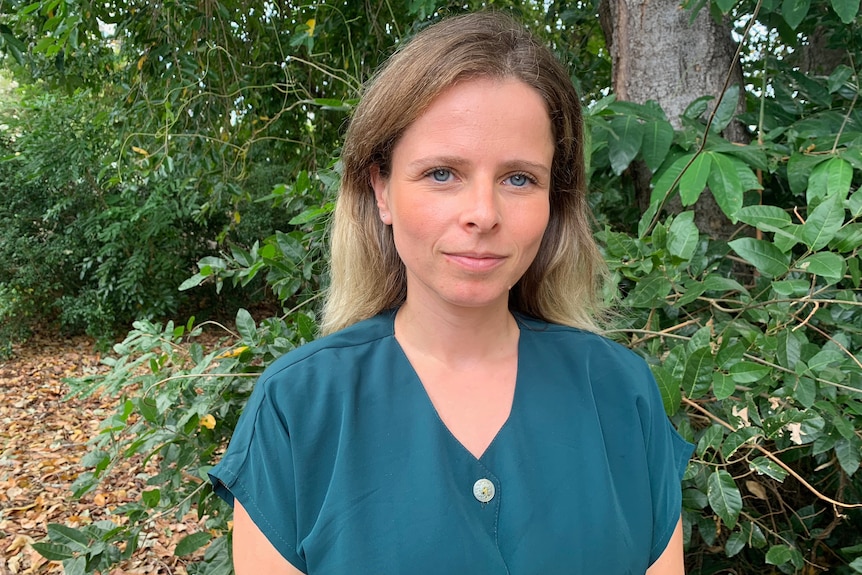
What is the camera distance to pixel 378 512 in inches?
41.7

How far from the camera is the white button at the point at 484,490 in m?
1.09

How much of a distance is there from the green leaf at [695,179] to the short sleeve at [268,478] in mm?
1238

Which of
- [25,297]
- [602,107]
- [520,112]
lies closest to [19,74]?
[25,297]

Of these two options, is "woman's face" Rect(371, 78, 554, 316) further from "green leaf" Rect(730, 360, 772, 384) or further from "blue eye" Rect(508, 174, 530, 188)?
"green leaf" Rect(730, 360, 772, 384)

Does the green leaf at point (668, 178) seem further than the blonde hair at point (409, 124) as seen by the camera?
Yes

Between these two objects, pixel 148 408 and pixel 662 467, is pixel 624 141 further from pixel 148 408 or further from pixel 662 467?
pixel 148 408

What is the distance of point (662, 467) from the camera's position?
48.8 inches

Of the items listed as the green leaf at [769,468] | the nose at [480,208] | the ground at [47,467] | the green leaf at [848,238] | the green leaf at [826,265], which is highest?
the nose at [480,208]

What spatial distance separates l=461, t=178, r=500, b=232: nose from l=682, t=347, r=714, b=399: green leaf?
646 mm

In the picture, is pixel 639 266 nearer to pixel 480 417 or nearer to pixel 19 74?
pixel 480 417

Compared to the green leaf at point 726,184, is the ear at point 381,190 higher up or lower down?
higher up

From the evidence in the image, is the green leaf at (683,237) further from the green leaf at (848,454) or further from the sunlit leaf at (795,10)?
the sunlit leaf at (795,10)

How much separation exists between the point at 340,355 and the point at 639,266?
85cm

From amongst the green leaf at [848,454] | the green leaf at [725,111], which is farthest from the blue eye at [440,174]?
the green leaf at [725,111]
